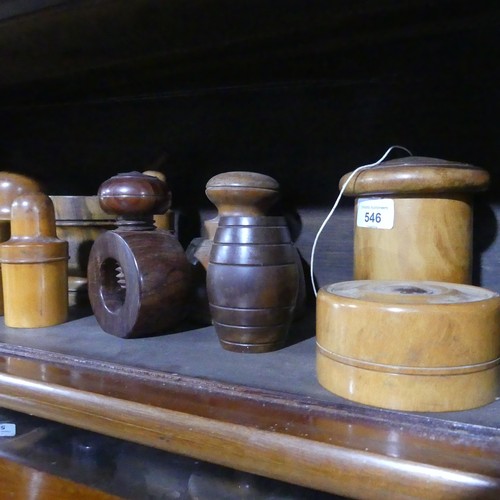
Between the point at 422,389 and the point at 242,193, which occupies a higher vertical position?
the point at 242,193

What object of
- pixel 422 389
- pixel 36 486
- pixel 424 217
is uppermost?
pixel 424 217

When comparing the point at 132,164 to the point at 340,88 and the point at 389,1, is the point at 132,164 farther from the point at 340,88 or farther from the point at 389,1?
the point at 389,1

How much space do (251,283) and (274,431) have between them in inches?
6.3

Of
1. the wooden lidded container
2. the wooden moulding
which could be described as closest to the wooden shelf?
the wooden moulding

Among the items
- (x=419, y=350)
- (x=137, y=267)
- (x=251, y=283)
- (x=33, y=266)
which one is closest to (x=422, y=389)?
(x=419, y=350)

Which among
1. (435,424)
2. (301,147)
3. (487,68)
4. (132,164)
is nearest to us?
(435,424)

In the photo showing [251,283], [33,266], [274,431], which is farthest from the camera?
[33,266]

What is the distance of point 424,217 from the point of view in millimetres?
488

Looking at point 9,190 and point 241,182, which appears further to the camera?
point 9,190

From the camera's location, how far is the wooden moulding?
29cm

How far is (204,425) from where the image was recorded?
1.13 feet

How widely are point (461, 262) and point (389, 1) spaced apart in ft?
0.84

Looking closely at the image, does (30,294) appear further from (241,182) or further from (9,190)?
(241,182)

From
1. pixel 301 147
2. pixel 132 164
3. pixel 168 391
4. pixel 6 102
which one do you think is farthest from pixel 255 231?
pixel 6 102
